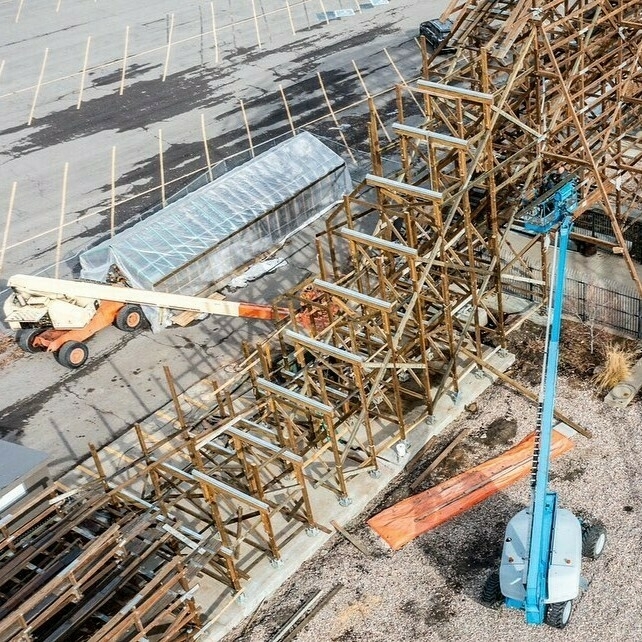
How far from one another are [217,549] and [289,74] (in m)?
35.3

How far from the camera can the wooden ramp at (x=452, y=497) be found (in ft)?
77.2

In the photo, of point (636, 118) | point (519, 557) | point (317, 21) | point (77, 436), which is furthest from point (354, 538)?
point (317, 21)

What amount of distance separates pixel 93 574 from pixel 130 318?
13.9 meters

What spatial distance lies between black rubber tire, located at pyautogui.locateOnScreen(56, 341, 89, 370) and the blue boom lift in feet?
52.7

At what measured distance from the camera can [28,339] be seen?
3148cm

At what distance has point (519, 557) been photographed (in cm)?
2067

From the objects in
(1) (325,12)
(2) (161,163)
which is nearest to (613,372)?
(2) (161,163)

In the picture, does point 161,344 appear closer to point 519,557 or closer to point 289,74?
point 519,557

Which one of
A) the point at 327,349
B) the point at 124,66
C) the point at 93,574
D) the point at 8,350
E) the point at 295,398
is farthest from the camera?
the point at 124,66

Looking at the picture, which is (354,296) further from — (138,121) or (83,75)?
(83,75)

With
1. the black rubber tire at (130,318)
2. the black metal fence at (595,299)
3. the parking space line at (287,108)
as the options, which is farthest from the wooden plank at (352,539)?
the parking space line at (287,108)

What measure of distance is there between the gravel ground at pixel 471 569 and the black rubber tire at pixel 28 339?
13769mm

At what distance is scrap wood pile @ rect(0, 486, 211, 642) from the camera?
18.5 m

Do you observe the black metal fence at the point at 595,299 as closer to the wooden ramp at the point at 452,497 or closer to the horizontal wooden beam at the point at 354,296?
the wooden ramp at the point at 452,497
